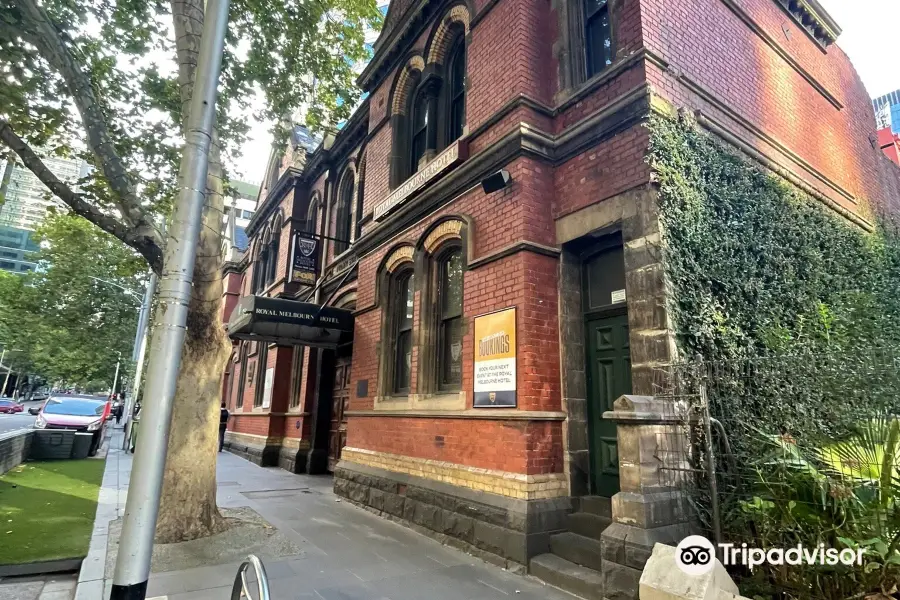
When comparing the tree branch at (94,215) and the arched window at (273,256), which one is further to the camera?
the arched window at (273,256)

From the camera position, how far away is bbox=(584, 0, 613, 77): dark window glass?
6973mm

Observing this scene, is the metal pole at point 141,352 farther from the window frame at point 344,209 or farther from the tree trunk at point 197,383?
the tree trunk at point 197,383

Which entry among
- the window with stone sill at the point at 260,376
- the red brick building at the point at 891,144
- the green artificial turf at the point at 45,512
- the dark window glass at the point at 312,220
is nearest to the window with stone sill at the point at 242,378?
the window with stone sill at the point at 260,376

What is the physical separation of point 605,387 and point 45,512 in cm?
845

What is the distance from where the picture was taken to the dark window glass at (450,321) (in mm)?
7715

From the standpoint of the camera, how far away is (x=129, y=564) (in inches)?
112

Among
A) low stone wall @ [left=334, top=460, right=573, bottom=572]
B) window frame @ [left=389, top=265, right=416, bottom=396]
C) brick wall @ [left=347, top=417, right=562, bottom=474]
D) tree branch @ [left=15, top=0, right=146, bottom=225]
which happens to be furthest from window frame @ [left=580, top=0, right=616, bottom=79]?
tree branch @ [left=15, top=0, right=146, bottom=225]

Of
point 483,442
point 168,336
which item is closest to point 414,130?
point 483,442

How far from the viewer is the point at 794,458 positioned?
4.06m

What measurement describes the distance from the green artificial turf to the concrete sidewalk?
0.30 metres

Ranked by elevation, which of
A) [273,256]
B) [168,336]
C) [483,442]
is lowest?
[483,442]

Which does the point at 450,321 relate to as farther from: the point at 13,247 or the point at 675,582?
the point at 13,247

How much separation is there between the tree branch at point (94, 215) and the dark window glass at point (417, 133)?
5019 mm

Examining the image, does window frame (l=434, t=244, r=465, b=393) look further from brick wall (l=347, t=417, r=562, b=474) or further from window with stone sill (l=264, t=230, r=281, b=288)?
window with stone sill (l=264, t=230, r=281, b=288)
